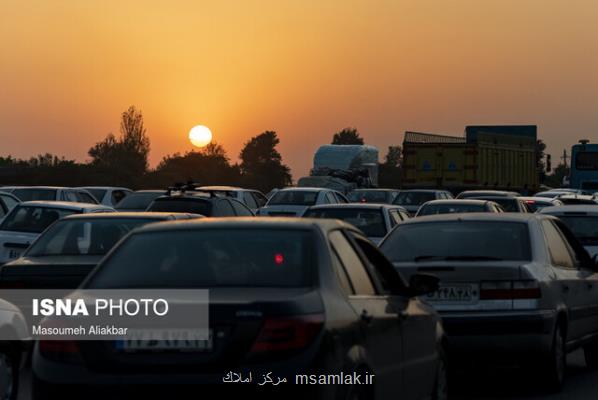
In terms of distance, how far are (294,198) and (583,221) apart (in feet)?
56.5

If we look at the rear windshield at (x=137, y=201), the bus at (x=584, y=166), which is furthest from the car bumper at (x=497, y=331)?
the bus at (x=584, y=166)

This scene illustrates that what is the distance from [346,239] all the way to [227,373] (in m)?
1.65

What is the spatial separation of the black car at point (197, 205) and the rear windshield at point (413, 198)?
1570cm

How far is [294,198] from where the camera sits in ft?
119

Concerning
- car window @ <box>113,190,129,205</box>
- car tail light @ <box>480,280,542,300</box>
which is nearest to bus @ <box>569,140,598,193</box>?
car window @ <box>113,190,129,205</box>

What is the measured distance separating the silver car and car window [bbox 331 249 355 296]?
169 inches

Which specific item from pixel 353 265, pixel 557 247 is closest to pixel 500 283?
pixel 557 247

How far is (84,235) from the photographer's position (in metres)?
14.2

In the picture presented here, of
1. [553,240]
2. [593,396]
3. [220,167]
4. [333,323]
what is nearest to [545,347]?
[593,396]

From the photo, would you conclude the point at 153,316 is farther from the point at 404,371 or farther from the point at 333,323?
the point at 404,371

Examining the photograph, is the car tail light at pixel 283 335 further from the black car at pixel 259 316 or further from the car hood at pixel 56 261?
the car hood at pixel 56 261

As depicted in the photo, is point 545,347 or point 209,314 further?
point 545,347

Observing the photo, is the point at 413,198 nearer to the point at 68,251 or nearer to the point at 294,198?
the point at 294,198

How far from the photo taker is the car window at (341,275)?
726 centimetres
